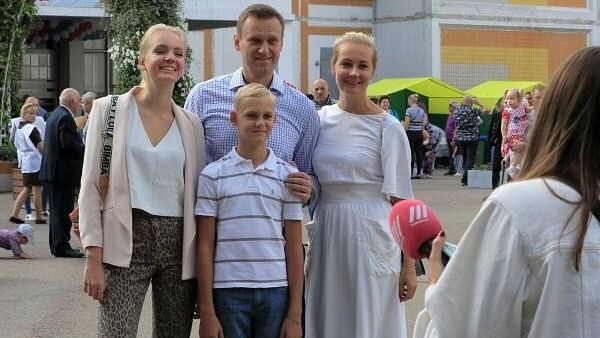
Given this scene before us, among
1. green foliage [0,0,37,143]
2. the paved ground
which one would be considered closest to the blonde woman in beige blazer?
the paved ground

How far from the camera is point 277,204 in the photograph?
4.42 metres

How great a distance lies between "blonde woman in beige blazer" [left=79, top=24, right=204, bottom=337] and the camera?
4273mm

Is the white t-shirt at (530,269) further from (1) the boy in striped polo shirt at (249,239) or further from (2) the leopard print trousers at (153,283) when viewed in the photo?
(2) the leopard print trousers at (153,283)

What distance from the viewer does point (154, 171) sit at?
4.33 meters

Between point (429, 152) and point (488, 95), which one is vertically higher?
point (488, 95)

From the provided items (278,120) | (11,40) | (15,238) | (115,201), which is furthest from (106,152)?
(11,40)

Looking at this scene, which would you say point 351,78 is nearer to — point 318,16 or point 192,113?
point 192,113

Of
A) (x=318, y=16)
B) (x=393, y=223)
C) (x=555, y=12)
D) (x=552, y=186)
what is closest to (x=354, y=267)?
(x=393, y=223)

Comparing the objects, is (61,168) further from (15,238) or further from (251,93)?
(251,93)

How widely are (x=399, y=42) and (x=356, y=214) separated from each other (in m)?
30.7

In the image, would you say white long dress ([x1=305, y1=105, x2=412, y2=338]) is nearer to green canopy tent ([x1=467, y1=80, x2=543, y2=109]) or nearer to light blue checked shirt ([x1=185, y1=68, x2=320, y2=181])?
light blue checked shirt ([x1=185, y1=68, x2=320, y2=181])

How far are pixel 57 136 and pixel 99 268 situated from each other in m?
7.78

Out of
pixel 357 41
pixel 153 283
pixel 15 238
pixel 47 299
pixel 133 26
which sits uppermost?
pixel 133 26

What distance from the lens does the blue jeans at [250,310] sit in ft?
14.3
